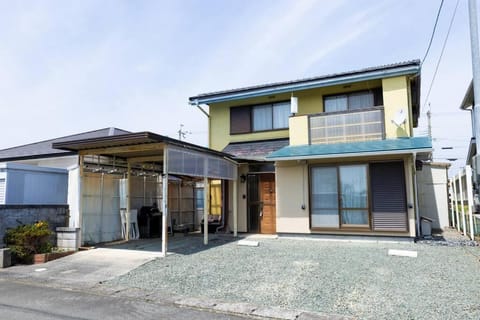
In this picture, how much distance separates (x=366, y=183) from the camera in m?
11.2

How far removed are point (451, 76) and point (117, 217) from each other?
14.0 m

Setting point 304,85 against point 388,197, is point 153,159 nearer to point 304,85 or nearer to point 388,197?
→ point 304,85

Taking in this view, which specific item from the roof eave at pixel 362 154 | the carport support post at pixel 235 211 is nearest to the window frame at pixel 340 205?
the roof eave at pixel 362 154

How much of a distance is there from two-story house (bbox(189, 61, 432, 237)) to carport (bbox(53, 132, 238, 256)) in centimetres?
152

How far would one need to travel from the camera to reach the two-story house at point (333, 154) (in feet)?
35.7

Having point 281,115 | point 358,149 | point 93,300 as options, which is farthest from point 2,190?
point 358,149

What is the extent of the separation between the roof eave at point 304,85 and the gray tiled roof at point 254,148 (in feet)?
6.80

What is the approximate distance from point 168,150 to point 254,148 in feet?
19.5

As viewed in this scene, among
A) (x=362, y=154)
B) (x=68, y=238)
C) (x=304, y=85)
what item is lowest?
(x=68, y=238)

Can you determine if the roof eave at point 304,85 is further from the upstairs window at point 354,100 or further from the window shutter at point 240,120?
the upstairs window at point 354,100

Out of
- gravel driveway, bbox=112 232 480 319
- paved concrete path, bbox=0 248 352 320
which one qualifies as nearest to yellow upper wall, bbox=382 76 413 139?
gravel driveway, bbox=112 232 480 319

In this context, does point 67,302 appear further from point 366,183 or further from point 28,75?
point 28,75

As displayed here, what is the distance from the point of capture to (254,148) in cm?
1471

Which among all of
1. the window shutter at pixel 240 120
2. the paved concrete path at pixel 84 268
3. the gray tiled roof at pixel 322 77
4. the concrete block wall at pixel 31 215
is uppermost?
the gray tiled roof at pixel 322 77
